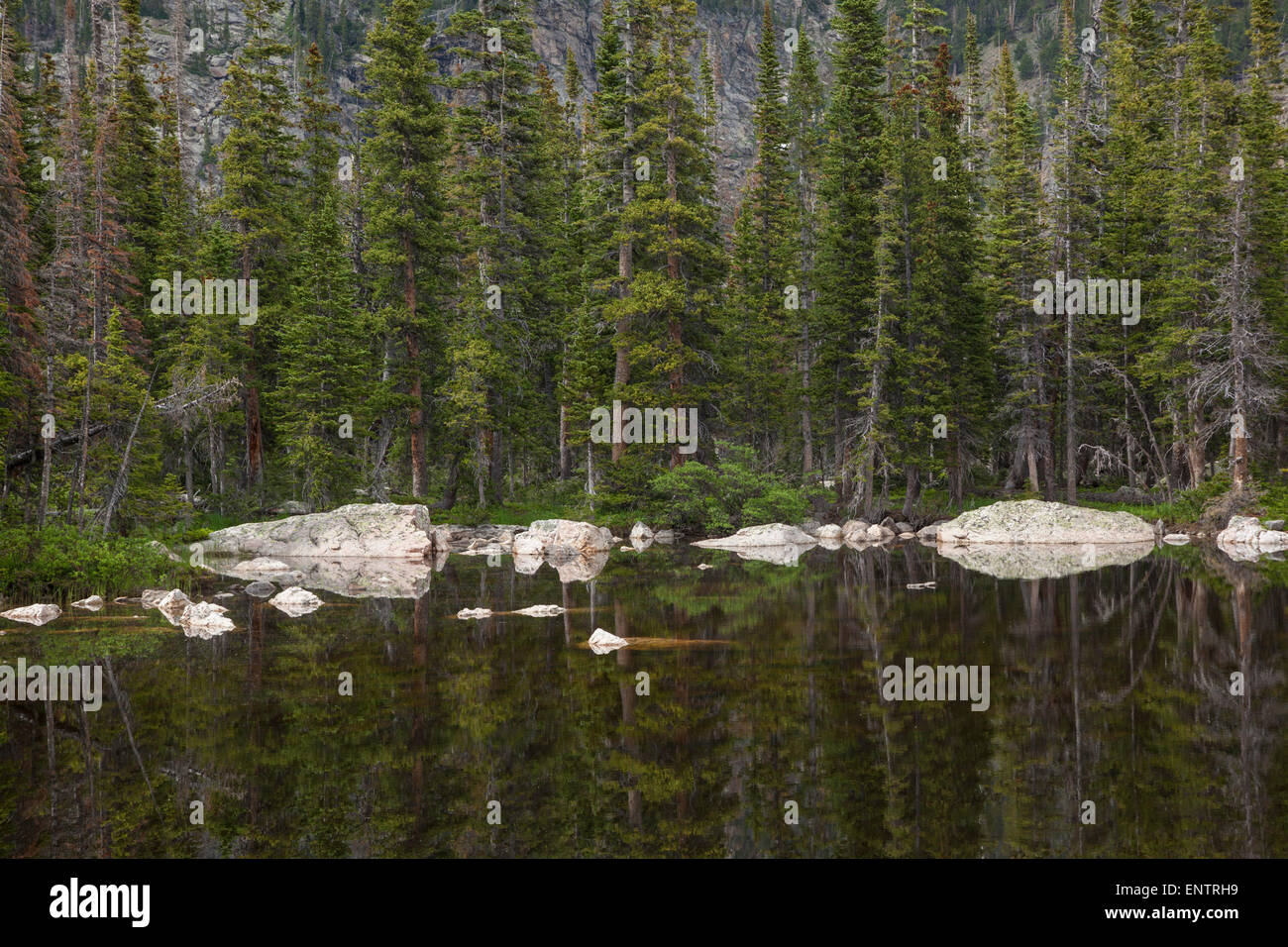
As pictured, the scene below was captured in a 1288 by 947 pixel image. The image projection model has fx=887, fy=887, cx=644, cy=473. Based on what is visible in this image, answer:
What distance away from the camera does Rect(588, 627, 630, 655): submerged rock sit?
13.1m

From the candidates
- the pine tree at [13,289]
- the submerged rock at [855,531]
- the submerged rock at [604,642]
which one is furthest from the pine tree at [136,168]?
the submerged rock at [604,642]

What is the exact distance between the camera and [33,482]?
24344mm

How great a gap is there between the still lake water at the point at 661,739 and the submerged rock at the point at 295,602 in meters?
1.22

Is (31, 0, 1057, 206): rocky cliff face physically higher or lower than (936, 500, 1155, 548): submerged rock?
higher

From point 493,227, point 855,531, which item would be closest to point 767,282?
point 855,531

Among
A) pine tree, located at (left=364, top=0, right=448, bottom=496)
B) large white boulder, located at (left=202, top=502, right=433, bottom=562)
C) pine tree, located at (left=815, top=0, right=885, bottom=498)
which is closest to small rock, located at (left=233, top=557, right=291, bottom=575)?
large white boulder, located at (left=202, top=502, right=433, bottom=562)

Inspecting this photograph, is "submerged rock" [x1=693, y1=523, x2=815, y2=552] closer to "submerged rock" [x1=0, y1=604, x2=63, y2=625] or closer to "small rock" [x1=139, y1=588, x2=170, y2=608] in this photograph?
"small rock" [x1=139, y1=588, x2=170, y2=608]

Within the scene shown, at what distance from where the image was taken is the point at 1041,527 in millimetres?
33844

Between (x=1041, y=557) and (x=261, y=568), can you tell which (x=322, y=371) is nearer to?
(x=261, y=568)

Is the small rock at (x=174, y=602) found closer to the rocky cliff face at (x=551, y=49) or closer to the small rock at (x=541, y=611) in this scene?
the small rock at (x=541, y=611)

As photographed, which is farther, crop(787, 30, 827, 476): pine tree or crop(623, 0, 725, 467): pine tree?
crop(787, 30, 827, 476): pine tree

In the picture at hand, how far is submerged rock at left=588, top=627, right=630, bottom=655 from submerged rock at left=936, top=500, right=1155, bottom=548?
23202mm

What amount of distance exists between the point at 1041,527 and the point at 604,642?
84.5 feet
